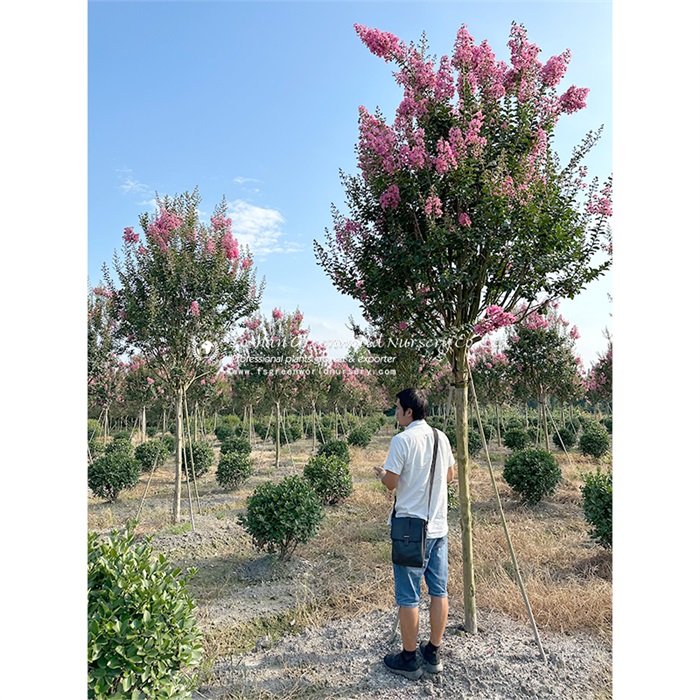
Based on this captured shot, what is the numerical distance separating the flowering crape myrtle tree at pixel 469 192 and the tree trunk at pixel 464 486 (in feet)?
0.04

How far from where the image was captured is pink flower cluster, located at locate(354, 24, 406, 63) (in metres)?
3.11

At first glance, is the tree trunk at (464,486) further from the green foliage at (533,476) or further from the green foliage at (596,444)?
the green foliage at (596,444)

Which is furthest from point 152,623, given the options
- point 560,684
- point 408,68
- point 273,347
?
point 273,347

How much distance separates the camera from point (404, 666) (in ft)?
9.54

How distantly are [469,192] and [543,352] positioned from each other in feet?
28.2

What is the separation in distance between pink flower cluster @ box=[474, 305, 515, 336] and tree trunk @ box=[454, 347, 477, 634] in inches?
8.1

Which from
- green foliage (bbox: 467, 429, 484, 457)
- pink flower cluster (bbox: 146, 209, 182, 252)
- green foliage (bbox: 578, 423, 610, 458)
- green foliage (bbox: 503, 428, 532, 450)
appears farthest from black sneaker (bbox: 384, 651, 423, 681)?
green foliage (bbox: 503, 428, 532, 450)

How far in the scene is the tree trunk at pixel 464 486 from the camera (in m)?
3.39

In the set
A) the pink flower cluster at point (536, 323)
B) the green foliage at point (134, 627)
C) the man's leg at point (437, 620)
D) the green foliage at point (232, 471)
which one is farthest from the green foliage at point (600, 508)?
the green foliage at point (232, 471)

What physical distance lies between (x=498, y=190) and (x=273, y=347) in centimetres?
794

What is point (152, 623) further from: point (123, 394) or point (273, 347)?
point (123, 394)

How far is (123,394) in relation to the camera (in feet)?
46.5

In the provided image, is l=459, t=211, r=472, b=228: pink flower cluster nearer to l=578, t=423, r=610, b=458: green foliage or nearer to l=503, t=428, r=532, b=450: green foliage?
l=578, t=423, r=610, b=458: green foliage
